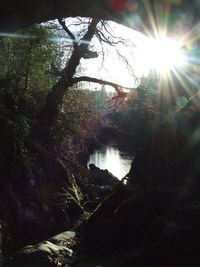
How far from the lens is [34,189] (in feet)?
42.6

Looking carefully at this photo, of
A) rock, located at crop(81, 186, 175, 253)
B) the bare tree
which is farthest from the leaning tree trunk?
rock, located at crop(81, 186, 175, 253)

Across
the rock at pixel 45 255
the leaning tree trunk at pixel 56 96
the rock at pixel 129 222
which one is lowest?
the rock at pixel 45 255

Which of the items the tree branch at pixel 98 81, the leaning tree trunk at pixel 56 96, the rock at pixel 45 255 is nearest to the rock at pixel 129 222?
the rock at pixel 45 255

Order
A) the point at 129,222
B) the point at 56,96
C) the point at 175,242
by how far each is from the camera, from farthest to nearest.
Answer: the point at 56,96 → the point at 129,222 → the point at 175,242

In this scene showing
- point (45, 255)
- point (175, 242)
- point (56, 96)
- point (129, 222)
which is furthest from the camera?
point (56, 96)

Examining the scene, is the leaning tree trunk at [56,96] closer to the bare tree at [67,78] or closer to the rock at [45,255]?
the bare tree at [67,78]

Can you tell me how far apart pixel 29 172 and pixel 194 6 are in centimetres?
Result: 1121

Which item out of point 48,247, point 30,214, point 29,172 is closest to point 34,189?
point 29,172

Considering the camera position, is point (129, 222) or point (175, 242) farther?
point (129, 222)

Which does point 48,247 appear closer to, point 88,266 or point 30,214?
point 88,266

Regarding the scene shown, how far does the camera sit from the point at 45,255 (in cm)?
782

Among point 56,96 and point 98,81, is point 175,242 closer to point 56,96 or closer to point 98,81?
point 56,96

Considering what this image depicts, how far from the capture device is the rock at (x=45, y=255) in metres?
7.59

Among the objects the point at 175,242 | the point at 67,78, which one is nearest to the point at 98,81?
the point at 67,78
